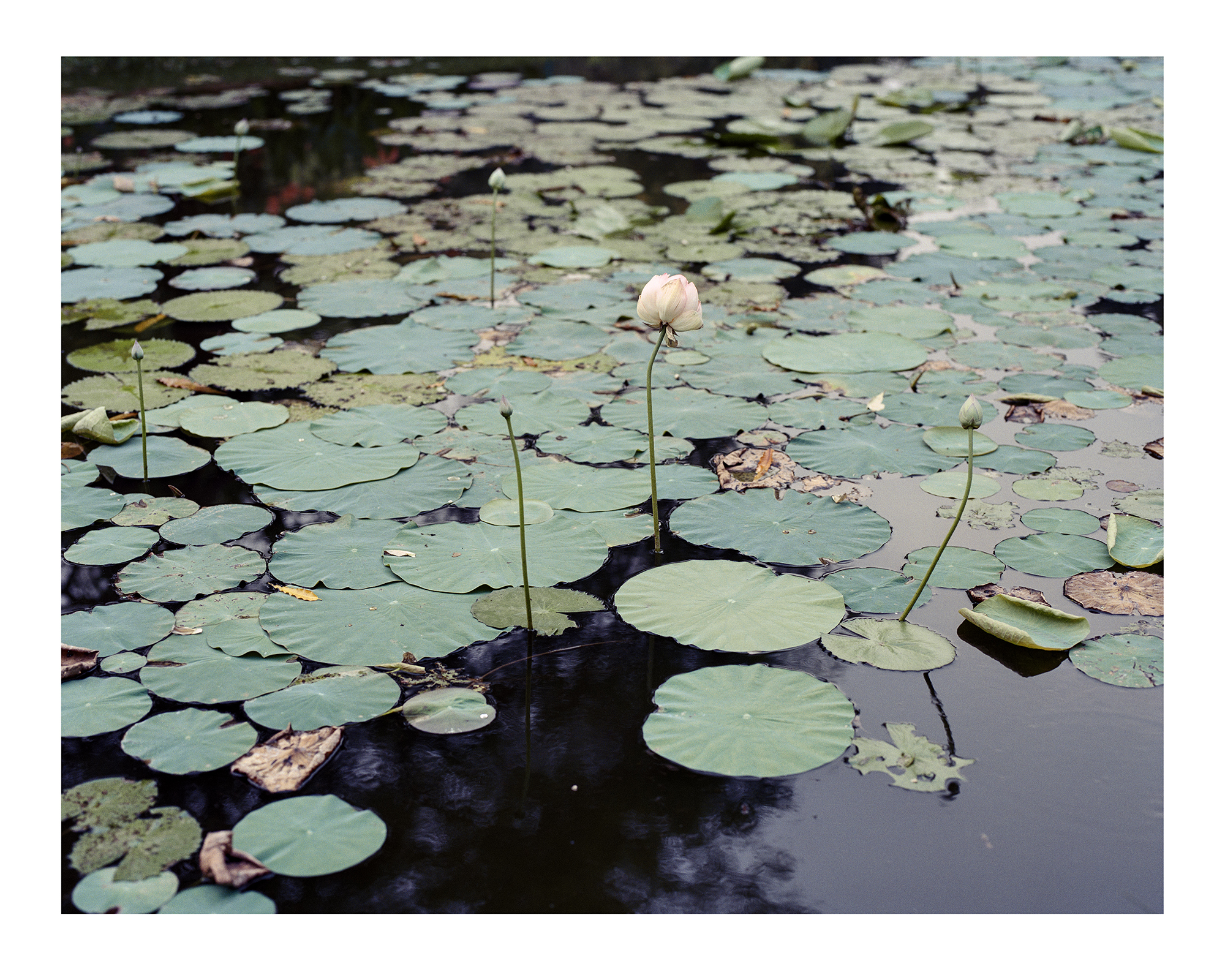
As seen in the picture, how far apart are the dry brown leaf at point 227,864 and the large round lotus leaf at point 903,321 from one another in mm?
3157

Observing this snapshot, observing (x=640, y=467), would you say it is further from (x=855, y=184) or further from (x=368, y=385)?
(x=855, y=184)

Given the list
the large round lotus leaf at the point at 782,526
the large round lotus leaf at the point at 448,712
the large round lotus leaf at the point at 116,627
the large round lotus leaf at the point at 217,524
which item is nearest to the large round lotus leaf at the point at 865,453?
the large round lotus leaf at the point at 782,526

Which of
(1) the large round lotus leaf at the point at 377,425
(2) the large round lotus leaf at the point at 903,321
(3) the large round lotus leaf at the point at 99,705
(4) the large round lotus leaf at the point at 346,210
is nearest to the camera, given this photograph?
(3) the large round lotus leaf at the point at 99,705

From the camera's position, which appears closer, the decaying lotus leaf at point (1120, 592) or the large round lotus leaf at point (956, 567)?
the decaying lotus leaf at point (1120, 592)

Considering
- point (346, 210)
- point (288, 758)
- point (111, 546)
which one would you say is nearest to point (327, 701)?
point (288, 758)

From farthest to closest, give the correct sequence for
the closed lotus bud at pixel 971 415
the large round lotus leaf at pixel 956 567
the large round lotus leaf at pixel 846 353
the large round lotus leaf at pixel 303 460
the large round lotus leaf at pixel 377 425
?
the large round lotus leaf at pixel 846 353, the large round lotus leaf at pixel 377 425, the large round lotus leaf at pixel 303 460, the large round lotus leaf at pixel 956 567, the closed lotus bud at pixel 971 415

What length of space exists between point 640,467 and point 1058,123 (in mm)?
6469

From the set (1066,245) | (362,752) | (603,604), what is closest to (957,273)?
(1066,245)

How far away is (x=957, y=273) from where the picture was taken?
15.3ft

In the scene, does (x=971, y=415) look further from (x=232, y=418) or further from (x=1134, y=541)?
(x=232, y=418)

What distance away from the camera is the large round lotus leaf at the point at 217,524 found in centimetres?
271

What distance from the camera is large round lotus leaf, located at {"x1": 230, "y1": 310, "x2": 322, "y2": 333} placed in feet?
13.4

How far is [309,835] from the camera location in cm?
180

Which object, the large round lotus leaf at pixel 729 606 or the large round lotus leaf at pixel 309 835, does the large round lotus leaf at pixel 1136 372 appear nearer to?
the large round lotus leaf at pixel 729 606
